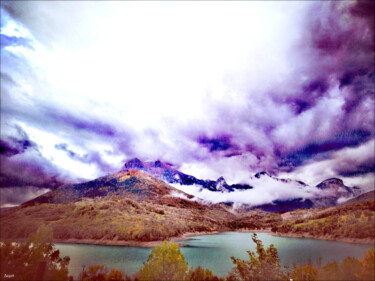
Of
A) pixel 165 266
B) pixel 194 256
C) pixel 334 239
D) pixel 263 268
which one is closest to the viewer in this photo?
pixel 263 268

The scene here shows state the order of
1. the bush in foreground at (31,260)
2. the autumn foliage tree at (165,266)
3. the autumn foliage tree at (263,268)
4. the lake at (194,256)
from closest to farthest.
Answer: the bush in foreground at (31,260) < the autumn foliage tree at (263,268) < the autumn foliage tree at (165,266) < the lake at (194,256)

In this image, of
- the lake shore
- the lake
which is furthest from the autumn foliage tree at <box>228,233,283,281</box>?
the lake shore

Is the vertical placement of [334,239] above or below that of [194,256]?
above

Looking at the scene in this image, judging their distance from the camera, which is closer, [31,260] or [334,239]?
[31,260]

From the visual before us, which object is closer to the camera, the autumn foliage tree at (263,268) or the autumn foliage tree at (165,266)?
the autumn foliage tree at (263,268)

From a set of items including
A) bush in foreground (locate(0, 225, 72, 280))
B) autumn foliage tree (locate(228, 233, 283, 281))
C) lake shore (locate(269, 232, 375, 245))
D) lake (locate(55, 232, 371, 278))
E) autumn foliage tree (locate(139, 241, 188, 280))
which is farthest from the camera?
lake shore (locate(269, 232, 375, 245))

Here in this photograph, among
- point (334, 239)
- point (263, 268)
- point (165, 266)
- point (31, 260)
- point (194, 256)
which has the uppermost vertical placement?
point (31, 260)

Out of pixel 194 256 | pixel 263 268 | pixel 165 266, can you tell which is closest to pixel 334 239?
pixel 194 256

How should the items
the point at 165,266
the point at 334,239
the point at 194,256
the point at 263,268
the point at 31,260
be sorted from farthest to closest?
1. the point at 334,239
2. the point at 194,256
3. the point at 165,266
4. the point at 263,268
5. the point at 31,260

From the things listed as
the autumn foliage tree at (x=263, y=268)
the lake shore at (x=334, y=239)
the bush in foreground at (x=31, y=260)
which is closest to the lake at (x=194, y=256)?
the bush in foreground at (x=31, y=260)

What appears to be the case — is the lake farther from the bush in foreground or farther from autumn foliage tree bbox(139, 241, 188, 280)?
autumn foliage tree bbox(139, 241, 188, 280)

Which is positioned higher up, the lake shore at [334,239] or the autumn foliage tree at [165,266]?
the autumn foliage tree at [165,266]

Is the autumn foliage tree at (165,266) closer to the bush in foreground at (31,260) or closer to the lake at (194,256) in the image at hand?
the bush in foreground at (31,260)

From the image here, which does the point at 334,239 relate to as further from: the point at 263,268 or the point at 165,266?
the point at 165,266
